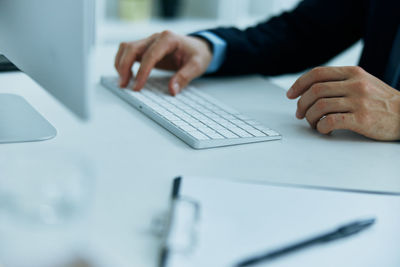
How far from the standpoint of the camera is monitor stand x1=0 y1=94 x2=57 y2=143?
2.22ft

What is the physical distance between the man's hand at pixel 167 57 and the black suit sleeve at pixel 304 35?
6.4 inches

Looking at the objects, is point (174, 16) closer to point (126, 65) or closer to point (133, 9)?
point (133, 9)

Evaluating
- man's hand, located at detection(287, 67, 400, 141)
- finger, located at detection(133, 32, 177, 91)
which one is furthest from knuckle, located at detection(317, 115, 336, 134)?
finger, located at detection(133, 32, 177, 91)

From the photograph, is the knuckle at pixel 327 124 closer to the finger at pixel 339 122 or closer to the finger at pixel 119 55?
the finger at pixel 339 122

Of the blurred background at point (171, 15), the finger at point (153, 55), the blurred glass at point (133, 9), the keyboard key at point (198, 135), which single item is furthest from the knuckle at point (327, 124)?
the blurred glass at point (133, 9)

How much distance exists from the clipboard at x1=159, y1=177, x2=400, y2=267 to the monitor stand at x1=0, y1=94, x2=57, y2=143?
237 millimetres

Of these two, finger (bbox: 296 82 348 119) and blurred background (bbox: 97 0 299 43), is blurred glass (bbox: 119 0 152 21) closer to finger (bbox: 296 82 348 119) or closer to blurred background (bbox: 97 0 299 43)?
blurred background (bbox: 97 0 299 43)

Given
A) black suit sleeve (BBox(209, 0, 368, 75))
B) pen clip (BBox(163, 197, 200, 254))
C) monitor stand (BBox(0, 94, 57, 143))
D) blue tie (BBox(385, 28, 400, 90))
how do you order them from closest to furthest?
pen clip (BBox(163, 197, 200, 254))
monitor stand (BBox(0, 94, 57, 143))
blue tie (BBox(385, 28, 400, 90))
black suit sleeve (BBox(209, 0, 368, 75))

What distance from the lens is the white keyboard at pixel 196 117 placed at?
710 millimetres

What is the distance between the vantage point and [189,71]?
0.96 m

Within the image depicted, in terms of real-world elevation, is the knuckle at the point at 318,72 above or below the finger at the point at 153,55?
above

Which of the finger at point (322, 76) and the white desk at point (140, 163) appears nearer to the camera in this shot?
the white desk at point (140, 163)

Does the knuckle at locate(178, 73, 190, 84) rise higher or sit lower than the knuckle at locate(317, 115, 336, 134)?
lower

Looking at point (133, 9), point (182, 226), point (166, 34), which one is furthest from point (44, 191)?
point (133, 9)
